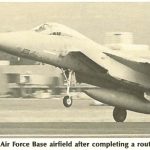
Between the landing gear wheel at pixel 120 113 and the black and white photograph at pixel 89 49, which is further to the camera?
the landing gear wheel at pixel 120 113

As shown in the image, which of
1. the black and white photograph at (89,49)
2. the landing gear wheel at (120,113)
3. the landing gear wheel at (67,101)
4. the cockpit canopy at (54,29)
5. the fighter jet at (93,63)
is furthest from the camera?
the landing gear wheel at (120,113)

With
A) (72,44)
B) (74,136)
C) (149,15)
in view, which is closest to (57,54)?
(72,44)

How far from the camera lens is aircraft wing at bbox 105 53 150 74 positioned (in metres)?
15.6

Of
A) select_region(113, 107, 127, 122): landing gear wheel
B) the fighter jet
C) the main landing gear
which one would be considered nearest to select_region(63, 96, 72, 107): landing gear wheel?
the main landing gear

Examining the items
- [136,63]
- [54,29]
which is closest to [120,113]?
[136,63]

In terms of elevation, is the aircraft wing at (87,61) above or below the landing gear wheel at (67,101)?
above

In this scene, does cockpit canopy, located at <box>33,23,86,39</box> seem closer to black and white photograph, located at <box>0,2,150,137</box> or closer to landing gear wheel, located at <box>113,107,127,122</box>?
black and white photograph, located at <box>0,2,150,137</box>

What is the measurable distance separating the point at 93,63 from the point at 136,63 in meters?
1.30

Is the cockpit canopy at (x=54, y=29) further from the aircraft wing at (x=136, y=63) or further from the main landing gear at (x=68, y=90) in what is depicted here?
the aircraft wing at (x=136, y=63)

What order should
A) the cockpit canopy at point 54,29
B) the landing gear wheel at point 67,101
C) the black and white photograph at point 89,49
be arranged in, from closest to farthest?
the landing gear wheel at point 67,101, the black and white photograph at point 89,49, the cockpit canopy at point 54,29

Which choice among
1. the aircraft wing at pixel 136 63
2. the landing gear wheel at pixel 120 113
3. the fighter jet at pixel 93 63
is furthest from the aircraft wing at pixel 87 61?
the landing gear wheel at pixel 120 113

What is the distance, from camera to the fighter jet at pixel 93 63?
15070 millimetres

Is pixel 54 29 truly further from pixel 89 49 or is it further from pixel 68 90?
pixel 68 90

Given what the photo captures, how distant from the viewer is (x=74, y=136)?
11375mm
